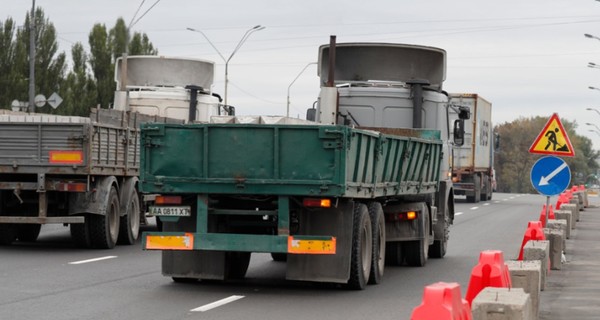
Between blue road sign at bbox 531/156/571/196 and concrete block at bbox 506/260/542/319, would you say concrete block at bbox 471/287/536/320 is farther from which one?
blue road sign at bbox 531/156/571/196

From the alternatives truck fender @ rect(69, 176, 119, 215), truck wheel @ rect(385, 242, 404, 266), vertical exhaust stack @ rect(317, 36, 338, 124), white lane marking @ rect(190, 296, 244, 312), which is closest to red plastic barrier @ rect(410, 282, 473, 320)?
white lane marking @ rect(190, 296, 244, 312)

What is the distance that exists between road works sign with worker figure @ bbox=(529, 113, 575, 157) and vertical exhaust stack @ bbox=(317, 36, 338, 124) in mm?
3634

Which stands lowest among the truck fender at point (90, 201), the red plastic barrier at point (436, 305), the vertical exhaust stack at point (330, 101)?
Answer: the red plastic barrier at point (436, 305)

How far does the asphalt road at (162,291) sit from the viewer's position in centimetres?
1260

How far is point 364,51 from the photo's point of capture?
21922 mm

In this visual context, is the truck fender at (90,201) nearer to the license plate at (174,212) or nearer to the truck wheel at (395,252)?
the truck wheel at (395,252)

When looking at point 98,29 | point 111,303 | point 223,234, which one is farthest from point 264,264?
point 98,29

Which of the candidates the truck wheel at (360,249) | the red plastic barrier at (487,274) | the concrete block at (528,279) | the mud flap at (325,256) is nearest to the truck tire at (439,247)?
the truck wheel at (360,249)

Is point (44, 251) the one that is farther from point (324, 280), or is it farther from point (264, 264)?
point (324, 280)

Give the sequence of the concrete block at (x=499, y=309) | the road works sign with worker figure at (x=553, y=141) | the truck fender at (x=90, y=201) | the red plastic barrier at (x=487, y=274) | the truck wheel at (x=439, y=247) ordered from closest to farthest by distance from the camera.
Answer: the concrete block at (x=499, y=309) → the red plastic barrier at (x=487, y=274) → the truck fender at (x=90, y=201) → the truck wheel at (x=439, y=247) → the road works sign with worker figure at (x=553, y=141)

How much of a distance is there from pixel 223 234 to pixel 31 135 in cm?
691

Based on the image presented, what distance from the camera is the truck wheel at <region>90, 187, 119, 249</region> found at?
21.0m

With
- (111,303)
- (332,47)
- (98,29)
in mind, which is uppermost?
(98,29)

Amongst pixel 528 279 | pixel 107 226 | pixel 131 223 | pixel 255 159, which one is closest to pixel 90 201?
pixel 107 226
